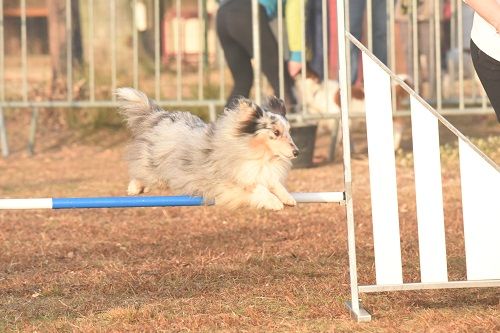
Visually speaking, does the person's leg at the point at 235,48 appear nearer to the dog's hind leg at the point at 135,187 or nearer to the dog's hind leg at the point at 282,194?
the dog's hind leg at the point at 135,187

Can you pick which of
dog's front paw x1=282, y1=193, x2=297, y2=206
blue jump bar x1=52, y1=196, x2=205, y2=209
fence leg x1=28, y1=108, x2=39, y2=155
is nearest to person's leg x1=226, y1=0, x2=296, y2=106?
fence leg x1=28, y1=108, x2=39, y2=155

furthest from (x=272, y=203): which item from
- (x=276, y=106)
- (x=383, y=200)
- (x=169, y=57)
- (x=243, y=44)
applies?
(x=169, y=57)

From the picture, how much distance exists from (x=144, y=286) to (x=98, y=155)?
20.2 feet

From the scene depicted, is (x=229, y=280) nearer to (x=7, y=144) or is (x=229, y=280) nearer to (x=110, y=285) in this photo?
(x=110, y=285)

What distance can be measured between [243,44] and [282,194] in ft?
15.0

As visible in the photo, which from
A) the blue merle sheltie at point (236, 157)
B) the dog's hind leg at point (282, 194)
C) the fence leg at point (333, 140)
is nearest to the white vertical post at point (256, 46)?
the fence leg at point (333, 140)

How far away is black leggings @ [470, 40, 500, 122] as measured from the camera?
5.23 m

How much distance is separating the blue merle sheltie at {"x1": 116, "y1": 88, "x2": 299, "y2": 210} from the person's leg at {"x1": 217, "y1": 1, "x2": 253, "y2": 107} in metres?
3.97

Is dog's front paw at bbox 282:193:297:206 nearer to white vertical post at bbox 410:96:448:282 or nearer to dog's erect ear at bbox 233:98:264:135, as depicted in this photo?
dog's erect ear at bbox 233:98:264:135

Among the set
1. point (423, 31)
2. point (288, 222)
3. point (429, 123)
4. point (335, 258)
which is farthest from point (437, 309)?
point (423, 31)

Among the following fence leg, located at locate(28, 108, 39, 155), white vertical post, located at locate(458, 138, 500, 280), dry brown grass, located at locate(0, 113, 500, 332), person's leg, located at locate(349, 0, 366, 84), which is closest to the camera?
white vertical post, located at locate(458, 138, 500, 280)

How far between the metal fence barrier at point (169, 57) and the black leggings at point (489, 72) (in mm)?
4147

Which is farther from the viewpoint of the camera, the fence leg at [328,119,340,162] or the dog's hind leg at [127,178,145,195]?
the fence leg at [328,119,340,162]

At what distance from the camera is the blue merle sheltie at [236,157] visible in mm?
5602
